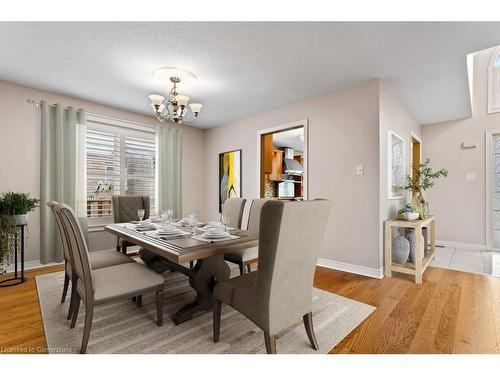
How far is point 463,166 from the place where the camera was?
4402mm

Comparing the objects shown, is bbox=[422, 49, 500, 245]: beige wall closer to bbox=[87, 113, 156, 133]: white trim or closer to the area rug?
the area rug

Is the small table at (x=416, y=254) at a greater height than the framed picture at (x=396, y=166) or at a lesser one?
lesser

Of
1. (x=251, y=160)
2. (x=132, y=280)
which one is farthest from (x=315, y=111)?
(x=132, y=280)

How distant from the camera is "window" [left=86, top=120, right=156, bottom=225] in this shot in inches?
147

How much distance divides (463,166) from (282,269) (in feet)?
16.0

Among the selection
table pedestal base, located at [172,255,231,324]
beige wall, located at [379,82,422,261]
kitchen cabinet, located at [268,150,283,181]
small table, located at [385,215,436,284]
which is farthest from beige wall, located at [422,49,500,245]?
table pedestal base, located at [172,255,231,324]

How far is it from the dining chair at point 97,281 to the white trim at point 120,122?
2609 millimetres

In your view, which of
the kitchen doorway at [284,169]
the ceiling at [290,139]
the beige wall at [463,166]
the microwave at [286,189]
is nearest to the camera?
the beige wall at [463,166]

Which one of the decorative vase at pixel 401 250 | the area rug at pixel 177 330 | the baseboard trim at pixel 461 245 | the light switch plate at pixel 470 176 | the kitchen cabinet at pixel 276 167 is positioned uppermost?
the kitchen cabinet at pixel 276 167

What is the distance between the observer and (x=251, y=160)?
170 inches

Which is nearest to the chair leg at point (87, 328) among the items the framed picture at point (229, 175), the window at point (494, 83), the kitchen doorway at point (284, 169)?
the framed picture at point (229, 175)

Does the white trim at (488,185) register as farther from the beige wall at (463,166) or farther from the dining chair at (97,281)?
the dining chair at (97,281)

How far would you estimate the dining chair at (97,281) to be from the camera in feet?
4.82

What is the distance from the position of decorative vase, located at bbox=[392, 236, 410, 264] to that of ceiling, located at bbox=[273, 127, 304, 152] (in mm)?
2911
